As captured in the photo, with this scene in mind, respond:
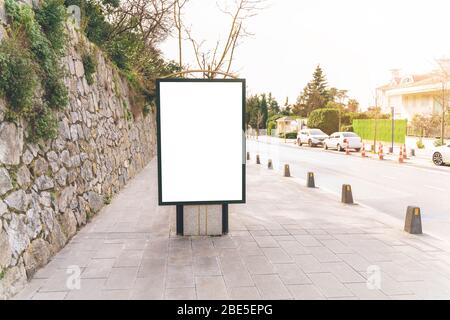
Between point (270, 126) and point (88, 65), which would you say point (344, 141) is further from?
point (270, 126)

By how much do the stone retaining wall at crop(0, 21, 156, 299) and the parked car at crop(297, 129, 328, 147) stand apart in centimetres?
2529

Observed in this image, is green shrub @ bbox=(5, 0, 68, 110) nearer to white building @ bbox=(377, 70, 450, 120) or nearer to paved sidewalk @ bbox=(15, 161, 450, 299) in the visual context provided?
paved sidewalk @ bbox=(15, 161, 450, 299)

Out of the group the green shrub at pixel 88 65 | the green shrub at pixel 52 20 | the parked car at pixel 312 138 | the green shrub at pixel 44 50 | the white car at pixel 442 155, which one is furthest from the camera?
the parked car at pixel 312 138

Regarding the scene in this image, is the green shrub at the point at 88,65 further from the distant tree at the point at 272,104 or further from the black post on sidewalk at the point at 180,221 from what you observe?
the distant tree at the point at 272,104

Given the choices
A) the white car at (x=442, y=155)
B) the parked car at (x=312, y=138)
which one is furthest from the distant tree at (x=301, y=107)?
the white car at (x=442, y=155)

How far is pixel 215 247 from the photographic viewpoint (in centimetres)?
605

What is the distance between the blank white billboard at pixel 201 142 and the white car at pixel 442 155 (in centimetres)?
1532

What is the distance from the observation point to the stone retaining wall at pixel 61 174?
14.7 feet

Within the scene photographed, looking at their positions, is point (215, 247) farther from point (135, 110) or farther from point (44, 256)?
point (135, 110)

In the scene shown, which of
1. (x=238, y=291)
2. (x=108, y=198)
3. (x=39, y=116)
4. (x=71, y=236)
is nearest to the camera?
(x=238, y=291)

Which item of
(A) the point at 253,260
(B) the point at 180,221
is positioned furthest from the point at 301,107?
(A) the point at 253,260

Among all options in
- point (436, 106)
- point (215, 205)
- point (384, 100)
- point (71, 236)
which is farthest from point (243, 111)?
point (384, 100)

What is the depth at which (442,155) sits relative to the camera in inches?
740

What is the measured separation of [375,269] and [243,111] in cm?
284
